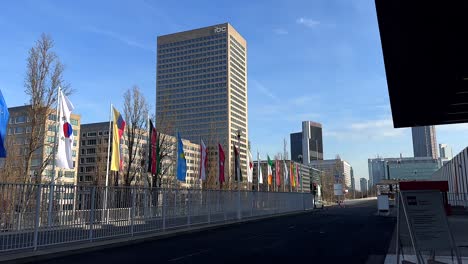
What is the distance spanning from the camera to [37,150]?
66562 mm

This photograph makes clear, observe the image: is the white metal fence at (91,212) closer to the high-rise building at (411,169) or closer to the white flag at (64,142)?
the white flag at (64,142)

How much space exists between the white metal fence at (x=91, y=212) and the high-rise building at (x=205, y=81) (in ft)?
214

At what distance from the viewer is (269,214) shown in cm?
4062

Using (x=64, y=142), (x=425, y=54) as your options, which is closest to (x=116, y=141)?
(x=64, y=142)

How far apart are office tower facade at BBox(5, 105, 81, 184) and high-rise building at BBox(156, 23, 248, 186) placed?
30.2 m

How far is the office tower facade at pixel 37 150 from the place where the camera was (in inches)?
1118

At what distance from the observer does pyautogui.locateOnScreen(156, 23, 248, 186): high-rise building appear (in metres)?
101

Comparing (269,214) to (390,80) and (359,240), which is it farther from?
(390,80)

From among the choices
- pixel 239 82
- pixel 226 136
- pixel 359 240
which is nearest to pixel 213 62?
pixel 239 82

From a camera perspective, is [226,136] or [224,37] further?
[224,37]

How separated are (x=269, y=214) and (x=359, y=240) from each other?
74.6 feet

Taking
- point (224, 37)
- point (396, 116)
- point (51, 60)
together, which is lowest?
point (396, 116)

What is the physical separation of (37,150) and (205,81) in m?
56.2

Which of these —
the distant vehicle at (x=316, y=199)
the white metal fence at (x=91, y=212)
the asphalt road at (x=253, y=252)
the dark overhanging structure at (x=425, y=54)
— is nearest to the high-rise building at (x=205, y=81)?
the distant vehicle at (x=316, y=199)
